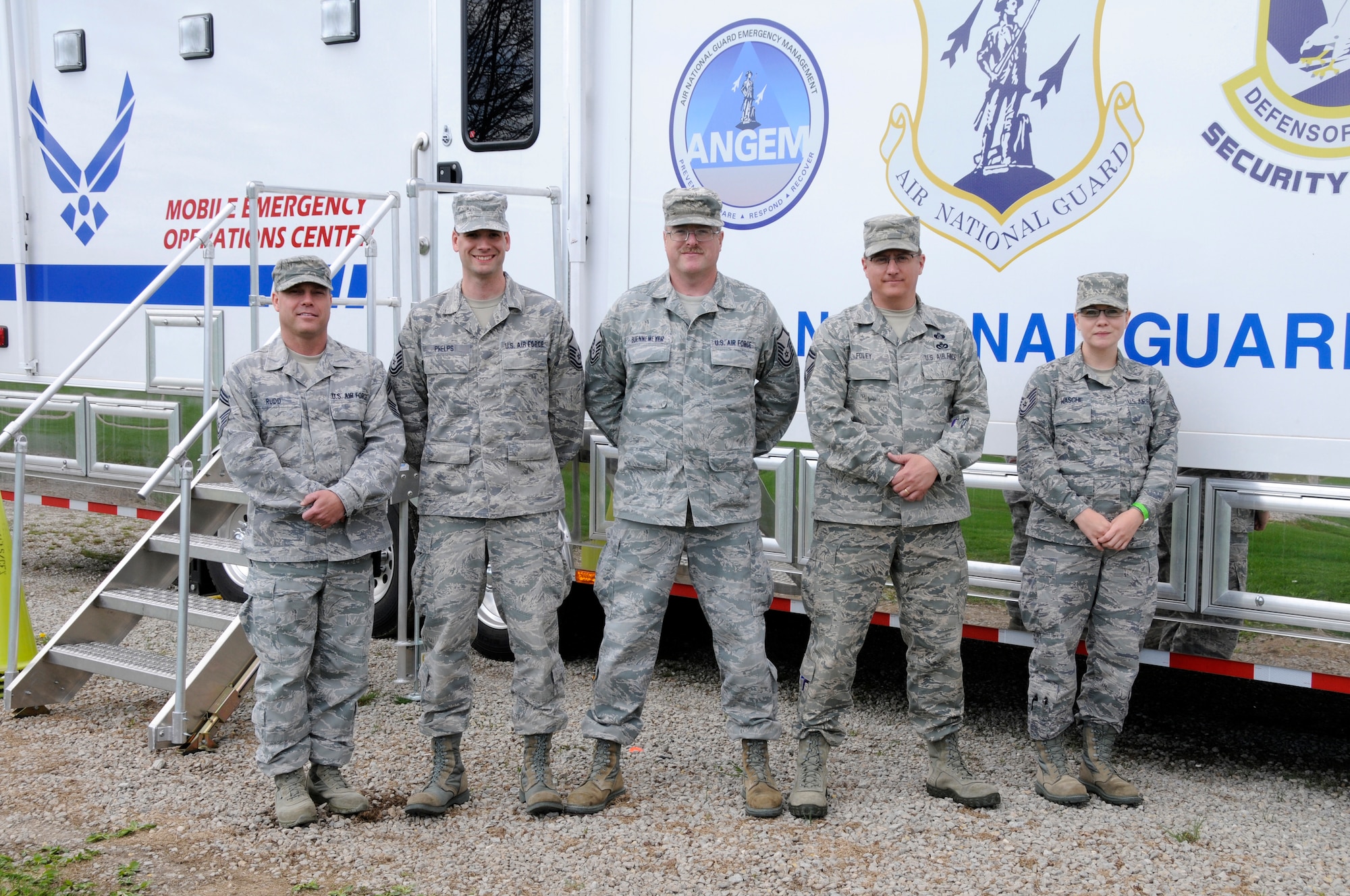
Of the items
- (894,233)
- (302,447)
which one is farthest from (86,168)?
(894,233)

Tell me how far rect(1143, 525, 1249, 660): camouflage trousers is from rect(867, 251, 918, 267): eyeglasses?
3.87 ft

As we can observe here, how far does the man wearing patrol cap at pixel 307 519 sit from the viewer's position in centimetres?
376

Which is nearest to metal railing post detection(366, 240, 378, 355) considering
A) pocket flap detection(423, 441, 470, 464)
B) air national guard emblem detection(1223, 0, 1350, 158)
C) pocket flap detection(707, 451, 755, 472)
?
pocket flap detection(423, 441, 470, 464)

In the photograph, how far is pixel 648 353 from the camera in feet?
12.6

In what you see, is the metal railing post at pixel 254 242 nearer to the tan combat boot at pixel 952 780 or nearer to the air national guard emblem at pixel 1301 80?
the tan combat boot at pixel 952 780

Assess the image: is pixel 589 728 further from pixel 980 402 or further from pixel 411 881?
pixel 980 402

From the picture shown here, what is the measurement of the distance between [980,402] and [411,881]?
2.13m

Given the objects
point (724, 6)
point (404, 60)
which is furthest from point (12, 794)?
point (724, 6)

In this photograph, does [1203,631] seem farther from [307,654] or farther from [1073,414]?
[307,654]

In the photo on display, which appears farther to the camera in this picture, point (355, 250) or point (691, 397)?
point (355, 250)

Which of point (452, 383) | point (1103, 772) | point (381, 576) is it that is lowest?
point (1103, 772)

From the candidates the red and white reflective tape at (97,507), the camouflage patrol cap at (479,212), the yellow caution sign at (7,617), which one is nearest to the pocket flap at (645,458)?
the camouflage patrol cap at (479,212)

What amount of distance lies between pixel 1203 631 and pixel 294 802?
9.22 ft

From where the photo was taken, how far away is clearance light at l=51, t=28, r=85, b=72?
649 cm
